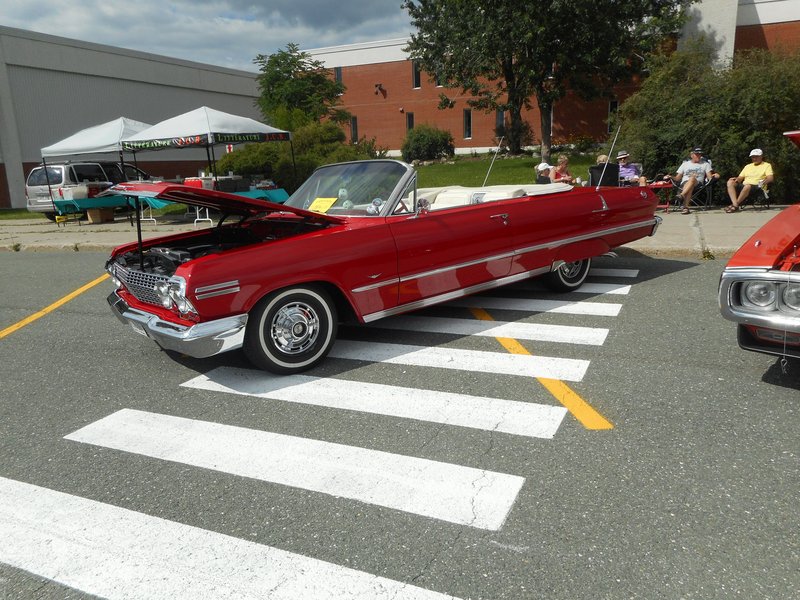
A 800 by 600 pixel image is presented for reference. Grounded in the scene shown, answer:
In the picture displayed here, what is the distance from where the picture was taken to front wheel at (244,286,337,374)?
439cm

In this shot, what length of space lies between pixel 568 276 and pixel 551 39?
2411 cm

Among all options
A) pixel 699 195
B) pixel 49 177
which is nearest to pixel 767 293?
pixel 699 195

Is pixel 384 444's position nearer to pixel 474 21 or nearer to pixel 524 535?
pixel 524 535

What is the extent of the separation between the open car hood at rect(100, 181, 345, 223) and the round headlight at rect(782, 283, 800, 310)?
3.21 metres

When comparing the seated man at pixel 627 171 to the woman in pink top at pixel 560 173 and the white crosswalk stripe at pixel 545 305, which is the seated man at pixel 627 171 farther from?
the white crosswalk stripe at pixel 545 305

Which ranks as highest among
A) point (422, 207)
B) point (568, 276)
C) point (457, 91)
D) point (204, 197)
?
point (457, 91)

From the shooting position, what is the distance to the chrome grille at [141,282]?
449 centimetres

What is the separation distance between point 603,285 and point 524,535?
5007mm

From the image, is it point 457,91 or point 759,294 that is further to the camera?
point 457,91

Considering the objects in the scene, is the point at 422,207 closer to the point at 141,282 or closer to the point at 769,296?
the point at 141,282

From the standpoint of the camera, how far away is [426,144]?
3903 cm

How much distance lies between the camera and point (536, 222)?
588 cm

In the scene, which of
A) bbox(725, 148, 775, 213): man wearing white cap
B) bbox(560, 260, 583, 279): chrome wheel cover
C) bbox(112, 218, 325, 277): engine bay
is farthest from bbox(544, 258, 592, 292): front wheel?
bbox(725, 148, 775, 213): man wearing white cap

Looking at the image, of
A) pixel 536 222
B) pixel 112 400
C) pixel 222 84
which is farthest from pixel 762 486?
pixel 222 84
